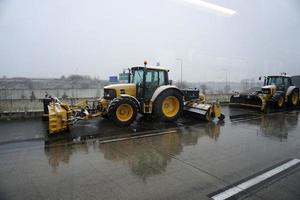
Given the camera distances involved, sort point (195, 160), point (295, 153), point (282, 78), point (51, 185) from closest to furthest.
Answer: point (51, 185), point (195, 160), point (295, 153), point (282, 78)

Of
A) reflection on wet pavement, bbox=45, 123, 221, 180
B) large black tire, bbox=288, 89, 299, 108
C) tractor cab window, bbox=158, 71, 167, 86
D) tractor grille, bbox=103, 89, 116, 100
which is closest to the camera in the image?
reflection on wet pavement, bbox=45, 123, 221, 180

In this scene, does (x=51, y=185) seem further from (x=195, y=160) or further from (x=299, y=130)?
(x=299, y=130)

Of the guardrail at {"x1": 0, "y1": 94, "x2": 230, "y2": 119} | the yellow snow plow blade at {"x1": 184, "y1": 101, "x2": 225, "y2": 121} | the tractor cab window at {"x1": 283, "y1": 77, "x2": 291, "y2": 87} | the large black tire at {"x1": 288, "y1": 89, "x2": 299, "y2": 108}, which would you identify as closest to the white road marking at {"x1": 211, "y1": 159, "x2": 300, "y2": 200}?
the yellow snow plow blade at {"x1": 184, "y1": 101, "x2": 225, "y2": 121}

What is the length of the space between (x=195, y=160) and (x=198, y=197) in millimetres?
1367

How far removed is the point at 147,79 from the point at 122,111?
1.53 meters

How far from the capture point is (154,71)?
7.51m

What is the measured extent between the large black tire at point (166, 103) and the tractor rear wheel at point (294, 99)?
8.54 meters

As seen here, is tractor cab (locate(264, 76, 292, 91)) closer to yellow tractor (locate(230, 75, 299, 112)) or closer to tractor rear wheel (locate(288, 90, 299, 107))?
yellow tractor (locate(230, 75, 299, 112))

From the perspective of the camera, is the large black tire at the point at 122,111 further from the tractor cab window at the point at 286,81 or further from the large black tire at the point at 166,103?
the tractor cab window at the point at 286,81

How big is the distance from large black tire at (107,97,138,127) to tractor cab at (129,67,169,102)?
801 mm

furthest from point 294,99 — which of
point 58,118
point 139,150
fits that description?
point 58,118

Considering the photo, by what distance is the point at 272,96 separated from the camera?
11477 mm

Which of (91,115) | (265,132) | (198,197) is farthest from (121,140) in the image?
(265,132)

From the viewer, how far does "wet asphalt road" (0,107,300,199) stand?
2.95 meters
